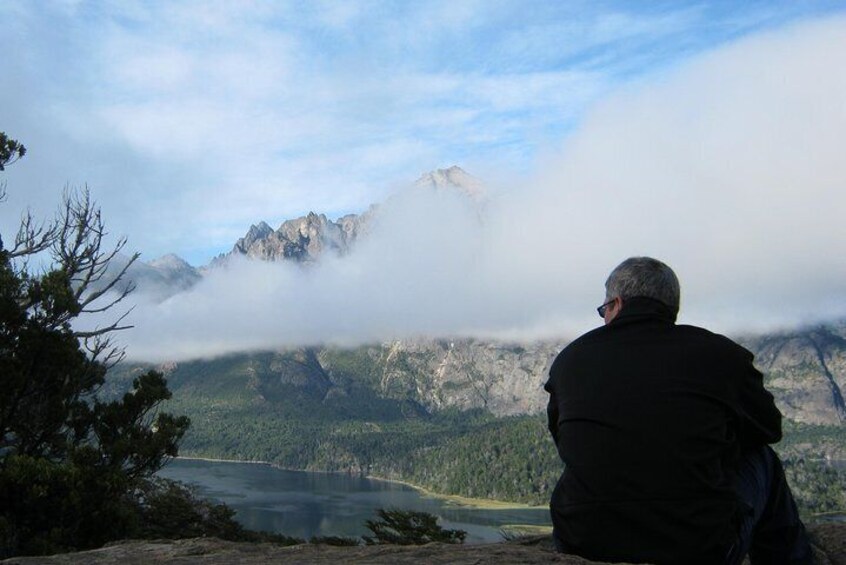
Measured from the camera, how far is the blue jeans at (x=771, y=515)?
4.53 metres

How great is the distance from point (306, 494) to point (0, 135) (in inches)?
6618

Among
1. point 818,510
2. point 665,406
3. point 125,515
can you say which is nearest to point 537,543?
point 665,406

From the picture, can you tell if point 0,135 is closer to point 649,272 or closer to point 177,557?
point 177,557

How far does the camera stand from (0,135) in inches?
752

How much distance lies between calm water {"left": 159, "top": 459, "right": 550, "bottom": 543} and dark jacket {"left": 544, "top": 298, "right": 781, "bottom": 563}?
94662 mm

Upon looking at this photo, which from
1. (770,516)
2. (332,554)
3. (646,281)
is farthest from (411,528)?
(646,281)

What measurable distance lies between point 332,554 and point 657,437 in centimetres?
285

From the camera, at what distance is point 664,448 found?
4004mm

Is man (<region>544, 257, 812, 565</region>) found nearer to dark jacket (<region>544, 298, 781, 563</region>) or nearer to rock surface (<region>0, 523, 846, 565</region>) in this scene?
dark jacket (<region>544, 298, 781, 563</region>)

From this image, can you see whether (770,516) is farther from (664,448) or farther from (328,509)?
(328,509)

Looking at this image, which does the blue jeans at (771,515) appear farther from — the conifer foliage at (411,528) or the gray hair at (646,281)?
the conifer foliage at (411,528)

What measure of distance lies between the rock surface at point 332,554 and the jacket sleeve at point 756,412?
1337 mm

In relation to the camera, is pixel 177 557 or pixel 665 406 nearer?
pixel 665 406

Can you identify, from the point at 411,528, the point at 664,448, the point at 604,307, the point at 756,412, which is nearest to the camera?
the point at 664,448
